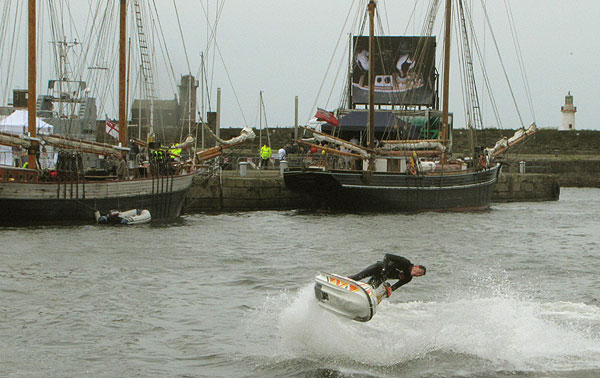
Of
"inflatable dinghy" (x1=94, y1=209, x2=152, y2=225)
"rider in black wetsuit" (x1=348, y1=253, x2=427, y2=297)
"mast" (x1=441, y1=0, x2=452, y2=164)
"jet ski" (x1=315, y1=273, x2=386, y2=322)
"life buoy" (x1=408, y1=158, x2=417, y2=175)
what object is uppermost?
"mast" (x1=441, y1=0, x2=452, y2=164)

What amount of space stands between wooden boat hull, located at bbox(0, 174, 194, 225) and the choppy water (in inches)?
52.1

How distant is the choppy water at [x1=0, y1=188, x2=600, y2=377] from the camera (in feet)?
44.8

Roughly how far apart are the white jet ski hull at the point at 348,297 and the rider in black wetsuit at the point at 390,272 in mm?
504

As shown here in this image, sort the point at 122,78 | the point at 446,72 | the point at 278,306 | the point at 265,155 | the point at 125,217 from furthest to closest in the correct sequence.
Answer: the point at 265,155, the point at 446,72, the point at 122,78, the point at 125,217, the point at 278,306

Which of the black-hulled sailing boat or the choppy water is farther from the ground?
the black-hulled sailing boat

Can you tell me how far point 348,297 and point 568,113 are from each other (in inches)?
2971

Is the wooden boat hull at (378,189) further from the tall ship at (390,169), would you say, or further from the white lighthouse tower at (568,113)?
the white lighthouse tower at (568,113)

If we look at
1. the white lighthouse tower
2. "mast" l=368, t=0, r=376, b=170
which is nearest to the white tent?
"mast" l=368, t=0, r=376, b=170

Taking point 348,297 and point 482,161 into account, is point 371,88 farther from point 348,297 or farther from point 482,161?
point 348,297

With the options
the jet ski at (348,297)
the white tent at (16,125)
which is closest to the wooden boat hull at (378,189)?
the white tent at (16,125)

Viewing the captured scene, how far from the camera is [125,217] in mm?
33156

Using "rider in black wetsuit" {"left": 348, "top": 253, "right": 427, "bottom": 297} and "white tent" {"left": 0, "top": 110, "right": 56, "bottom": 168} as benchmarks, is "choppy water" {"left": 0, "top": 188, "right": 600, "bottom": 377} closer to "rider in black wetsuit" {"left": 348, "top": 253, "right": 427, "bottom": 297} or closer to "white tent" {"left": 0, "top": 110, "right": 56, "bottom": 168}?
"rider in black wetsuit" {"left": 348, "top": 253, "right": 427, "bottom": 297}

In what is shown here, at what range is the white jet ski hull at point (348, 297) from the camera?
13.2 meters

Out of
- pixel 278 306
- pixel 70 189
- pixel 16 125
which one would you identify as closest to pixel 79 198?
pixel 70 189
